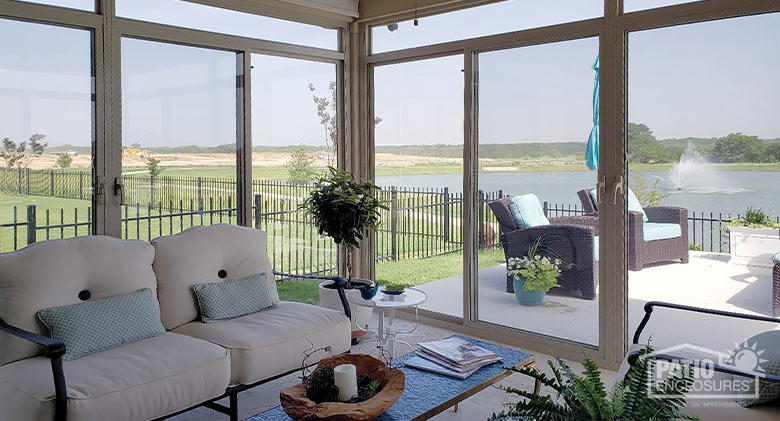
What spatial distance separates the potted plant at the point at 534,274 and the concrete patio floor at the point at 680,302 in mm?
68

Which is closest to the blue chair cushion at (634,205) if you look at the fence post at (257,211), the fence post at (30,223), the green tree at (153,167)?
the fence post at (257,211)

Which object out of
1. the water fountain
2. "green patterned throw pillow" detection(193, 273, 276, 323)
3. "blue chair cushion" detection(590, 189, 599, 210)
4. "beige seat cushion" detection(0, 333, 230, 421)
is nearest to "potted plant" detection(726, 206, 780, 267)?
the water fountain

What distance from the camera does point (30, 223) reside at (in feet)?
12.2

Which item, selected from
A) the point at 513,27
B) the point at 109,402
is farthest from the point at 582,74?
the point at 109,402

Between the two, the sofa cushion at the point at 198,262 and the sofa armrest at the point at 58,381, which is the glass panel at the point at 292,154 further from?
the sofa armrest at the point at 58,381

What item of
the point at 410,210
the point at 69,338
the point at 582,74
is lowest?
the point at 69,338

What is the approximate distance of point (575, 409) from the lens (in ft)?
5.81

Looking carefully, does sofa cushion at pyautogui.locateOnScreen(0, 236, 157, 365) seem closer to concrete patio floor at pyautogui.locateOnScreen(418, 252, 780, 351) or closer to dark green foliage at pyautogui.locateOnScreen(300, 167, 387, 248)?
dark green foliage at pyautogui.locateOnScreen(300, 167, 387, 248)

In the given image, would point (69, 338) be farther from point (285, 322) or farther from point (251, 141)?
point (251, 141)

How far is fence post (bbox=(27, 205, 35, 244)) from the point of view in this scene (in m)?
3.71

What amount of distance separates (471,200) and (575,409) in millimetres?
3289

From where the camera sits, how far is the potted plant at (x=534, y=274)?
14.8ft

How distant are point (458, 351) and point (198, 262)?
165 centimetres

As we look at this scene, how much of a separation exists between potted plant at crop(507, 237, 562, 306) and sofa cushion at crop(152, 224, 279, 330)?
1848 mm
